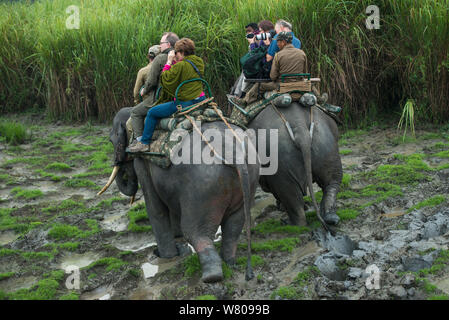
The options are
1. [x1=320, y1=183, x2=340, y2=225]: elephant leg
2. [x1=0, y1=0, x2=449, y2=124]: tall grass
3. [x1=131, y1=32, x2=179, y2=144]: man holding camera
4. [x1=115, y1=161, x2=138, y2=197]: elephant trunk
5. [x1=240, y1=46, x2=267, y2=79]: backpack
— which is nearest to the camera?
[x1=131, y1=32, x2=179, y2=144]: man holding camera

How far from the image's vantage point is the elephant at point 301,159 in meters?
5.16

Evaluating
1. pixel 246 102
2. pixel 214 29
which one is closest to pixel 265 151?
pixel 246 102

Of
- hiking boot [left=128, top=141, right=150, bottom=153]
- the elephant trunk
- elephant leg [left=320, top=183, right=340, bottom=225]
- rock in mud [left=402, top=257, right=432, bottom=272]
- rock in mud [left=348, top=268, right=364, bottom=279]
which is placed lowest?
rock in mud [left=348, top=268, right=364, bottom=279]

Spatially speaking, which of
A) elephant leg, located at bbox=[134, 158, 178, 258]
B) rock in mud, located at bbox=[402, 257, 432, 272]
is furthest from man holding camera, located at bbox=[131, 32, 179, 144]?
rock in mud, located at bbox=[402, 257, 432, 272]

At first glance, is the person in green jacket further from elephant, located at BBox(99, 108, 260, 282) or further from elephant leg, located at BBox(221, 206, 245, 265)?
elephant leg, located at BBox(221, 206, 245, 265)

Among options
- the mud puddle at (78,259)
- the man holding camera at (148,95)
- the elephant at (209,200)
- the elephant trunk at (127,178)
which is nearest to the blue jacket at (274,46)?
the man holding camera at (148,95)

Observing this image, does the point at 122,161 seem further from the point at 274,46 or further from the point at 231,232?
the point at 274,46

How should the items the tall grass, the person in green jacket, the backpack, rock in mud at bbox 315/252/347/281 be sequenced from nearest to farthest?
1. rock in mud at bbox 315/252/347/281
2. the person in green jacket
3. the backpack
4. the tall grass

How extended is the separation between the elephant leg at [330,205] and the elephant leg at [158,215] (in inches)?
61.6

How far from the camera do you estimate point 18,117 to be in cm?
1034

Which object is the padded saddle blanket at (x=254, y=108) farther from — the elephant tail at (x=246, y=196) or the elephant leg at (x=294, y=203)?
the elephant tail at (x=246, y=196)

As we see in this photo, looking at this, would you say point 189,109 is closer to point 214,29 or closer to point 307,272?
point 307,272

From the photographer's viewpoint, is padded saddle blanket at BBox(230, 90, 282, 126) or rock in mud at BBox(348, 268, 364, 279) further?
padded saddle blanket at BBox(230, 90, 282, 126)

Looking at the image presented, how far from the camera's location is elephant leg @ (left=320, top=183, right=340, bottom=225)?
5250 millimetres
